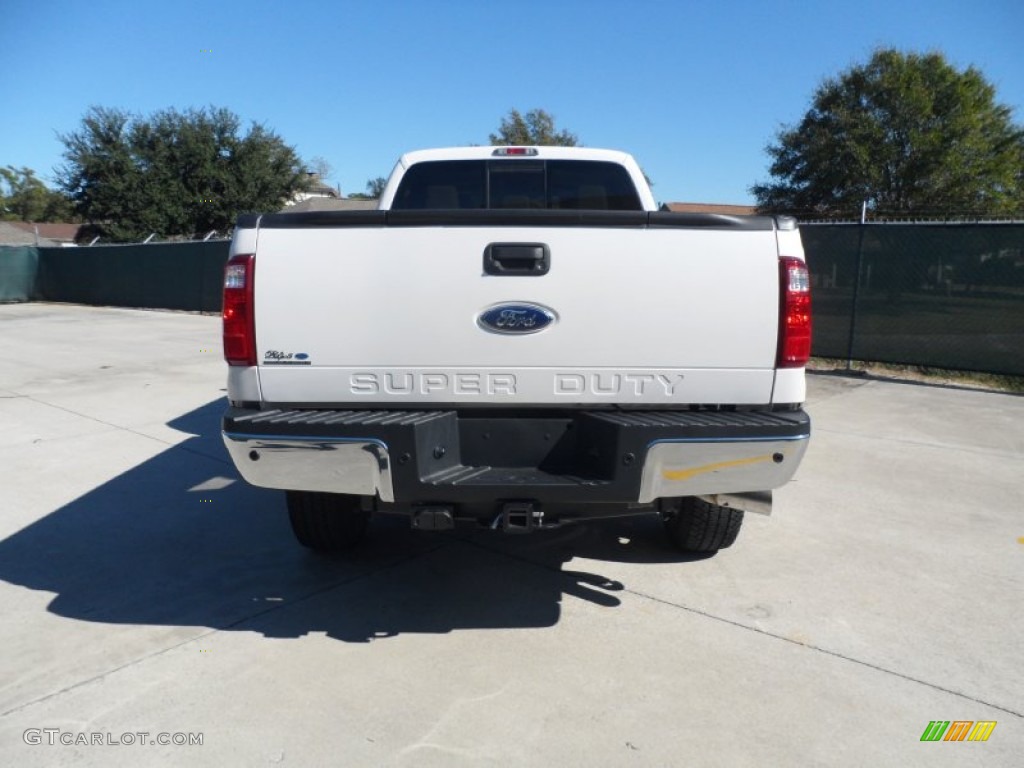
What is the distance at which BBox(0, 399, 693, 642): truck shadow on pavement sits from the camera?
3521 mm

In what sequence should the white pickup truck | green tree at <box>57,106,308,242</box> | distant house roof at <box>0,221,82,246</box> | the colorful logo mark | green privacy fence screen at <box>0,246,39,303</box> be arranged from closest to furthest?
the colorful logo mark → the white pickup truck → green privacy fence screen at <box>0,246,39,303</box> → green tree at <box>57,106,308,242</box> → distant house roof at <box>0,221,82,246</box>

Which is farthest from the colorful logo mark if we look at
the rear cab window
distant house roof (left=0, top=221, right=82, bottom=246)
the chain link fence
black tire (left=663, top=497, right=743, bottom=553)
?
distant house roof (left=0, top=221, right=82, bottom=246)

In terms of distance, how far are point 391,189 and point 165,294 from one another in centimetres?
2090

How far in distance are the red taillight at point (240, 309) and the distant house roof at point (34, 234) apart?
5923cm

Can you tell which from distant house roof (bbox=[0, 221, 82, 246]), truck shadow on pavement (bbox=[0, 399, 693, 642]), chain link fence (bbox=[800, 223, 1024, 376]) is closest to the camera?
truck shadow on pavement (bbox=[0, 399, 693, 642])

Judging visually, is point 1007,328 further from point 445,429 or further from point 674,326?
point 445,429

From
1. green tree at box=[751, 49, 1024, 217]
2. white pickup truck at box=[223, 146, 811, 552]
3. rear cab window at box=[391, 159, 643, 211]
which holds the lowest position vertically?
white pickup truck at box=[223, 146, 811, 552]

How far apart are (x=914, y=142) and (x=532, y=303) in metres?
22.0

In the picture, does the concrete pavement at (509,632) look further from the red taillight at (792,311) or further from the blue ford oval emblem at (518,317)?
the blue ford oval emblem at (518,317)

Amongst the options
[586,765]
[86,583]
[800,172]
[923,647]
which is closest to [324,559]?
[86,583]

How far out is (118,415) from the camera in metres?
7.79

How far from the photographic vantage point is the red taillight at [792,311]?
2.95 metres

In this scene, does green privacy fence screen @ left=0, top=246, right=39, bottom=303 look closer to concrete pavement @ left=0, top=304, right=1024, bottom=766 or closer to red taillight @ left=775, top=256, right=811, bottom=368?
concrete pavement @ left=0, top=304, right=1024, bottom=766

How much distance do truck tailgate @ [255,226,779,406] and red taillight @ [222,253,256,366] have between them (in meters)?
0.03
